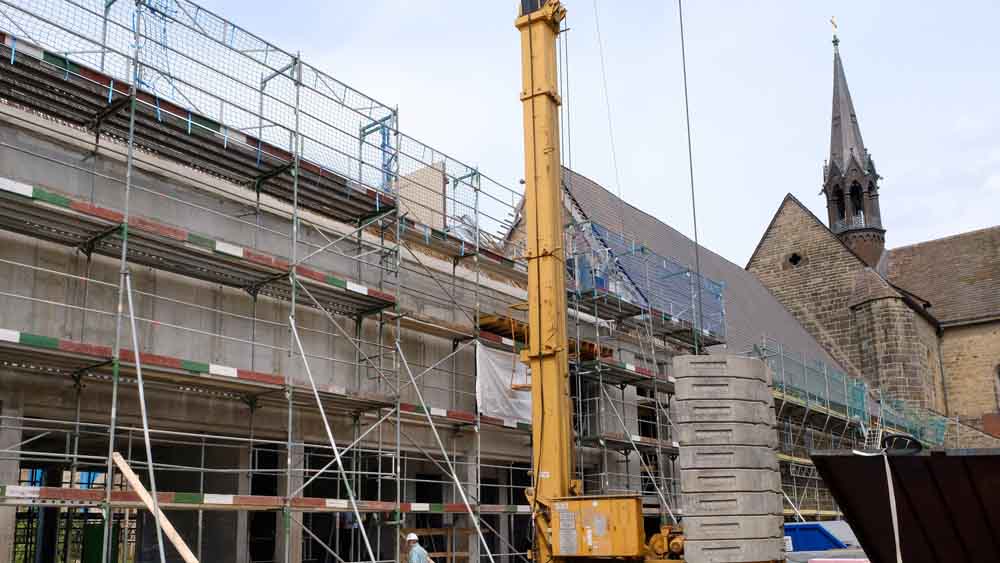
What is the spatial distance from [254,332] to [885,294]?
29518mm

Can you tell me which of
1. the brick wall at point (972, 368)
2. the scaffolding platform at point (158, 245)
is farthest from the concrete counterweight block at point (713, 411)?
the brick wall at point (972, 368)

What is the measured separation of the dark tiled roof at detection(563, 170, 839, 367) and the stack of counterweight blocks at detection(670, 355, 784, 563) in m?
11.2

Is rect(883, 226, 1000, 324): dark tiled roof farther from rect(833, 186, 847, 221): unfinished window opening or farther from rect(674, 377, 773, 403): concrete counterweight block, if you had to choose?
rect(674, 377, 773, 403): concrete counterweight block

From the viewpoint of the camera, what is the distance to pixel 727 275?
115 ft

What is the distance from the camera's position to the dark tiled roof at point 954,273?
41.3m

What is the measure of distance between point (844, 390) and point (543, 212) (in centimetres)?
1953

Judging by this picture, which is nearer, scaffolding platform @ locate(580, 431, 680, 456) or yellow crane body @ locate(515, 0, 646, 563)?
yellow crane body @ locate(515, 0, 646, 563)

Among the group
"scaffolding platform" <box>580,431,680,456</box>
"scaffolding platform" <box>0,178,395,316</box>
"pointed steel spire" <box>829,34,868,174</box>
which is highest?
"pointed steel spire" <box>829,34,868,174</box>

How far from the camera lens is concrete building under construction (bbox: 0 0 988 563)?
11344mm

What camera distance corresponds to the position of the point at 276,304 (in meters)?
14.3

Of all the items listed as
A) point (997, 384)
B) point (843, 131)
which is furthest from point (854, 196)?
point (997, 384)

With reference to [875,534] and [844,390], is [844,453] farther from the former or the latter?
[844,390]

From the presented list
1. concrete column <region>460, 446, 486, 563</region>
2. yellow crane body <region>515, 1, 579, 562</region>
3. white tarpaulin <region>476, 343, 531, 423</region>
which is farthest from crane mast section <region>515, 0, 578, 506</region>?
concrete column <region>460, 446, 486, 563</region>

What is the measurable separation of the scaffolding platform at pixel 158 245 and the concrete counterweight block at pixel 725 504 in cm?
543
